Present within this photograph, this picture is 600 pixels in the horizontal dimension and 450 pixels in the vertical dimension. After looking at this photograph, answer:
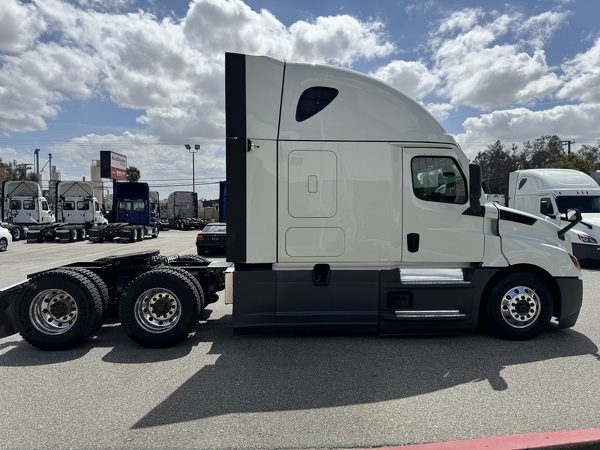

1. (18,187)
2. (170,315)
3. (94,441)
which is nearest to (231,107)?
(170,315)

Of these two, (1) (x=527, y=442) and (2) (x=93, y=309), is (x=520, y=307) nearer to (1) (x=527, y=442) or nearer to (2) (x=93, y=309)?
(1) (x=527, y=442)

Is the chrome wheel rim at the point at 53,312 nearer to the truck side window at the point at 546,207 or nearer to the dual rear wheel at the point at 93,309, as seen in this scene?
the dual rear wheel at the point at 93,309

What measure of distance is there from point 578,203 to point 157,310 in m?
13.1

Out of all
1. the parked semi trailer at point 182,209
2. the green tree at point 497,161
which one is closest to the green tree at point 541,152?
the green tree at point 497,161

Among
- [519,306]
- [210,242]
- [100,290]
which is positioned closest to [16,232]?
[210,242]

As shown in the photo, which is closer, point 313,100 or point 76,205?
point 313,100

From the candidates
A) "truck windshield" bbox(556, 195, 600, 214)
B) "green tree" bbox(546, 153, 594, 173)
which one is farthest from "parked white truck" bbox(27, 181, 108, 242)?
"green tree" bbox(546, 153, 594, 173)

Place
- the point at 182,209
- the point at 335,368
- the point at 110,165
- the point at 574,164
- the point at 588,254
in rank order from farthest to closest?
the point at 110,165 → the point at 574,164 → the point at 182,209 → the point at 588,254 → the point at 335,368

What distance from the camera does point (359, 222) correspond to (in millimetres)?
5086

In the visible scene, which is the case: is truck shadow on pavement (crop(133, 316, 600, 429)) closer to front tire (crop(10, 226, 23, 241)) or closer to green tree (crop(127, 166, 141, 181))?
front tire (crop(10, 226, 23, 241))

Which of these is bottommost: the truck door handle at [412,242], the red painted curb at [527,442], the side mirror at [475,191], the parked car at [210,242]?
the red painted curb at [527,442]

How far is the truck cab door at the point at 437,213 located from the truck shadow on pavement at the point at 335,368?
3.82ft

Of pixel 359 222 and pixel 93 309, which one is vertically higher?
pixel 359 222

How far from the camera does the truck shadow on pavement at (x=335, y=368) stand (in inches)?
145
